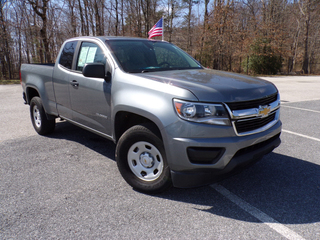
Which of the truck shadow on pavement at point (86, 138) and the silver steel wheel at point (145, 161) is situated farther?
the truck shadow on pavement at point (86, 138)

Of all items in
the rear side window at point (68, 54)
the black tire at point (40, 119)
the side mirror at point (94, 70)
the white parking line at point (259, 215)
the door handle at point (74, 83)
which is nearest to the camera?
the white parking line at point (259, 215)

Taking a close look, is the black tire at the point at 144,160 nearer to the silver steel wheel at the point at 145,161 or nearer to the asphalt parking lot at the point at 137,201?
the silver steel wheel at the point at 145,161

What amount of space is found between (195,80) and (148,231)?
168 cm

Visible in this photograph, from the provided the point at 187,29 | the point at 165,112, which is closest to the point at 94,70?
the point at 165,112

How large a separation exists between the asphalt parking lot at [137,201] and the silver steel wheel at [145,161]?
0.82 feet

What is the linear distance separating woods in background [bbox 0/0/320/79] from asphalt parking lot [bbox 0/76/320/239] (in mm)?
19303

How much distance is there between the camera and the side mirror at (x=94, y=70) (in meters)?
3.33

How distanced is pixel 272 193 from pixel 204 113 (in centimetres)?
142

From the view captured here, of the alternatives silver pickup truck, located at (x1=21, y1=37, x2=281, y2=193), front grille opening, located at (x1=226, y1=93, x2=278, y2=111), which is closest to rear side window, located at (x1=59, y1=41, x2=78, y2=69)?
silver pickup truck, located at (x1=21, y1=37, x2=281, y2=193)

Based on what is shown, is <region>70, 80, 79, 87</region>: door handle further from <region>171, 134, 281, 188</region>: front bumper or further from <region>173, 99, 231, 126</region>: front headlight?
<region>171, 134, 281, 188</region>: front bumper

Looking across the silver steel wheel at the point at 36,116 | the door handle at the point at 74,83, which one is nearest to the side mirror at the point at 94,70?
the door handle at the point at 74,83

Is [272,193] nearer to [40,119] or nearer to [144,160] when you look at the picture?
[144,160]

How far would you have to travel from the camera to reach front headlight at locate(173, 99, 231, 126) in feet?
8.64

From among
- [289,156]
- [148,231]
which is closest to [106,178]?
[148,231]
